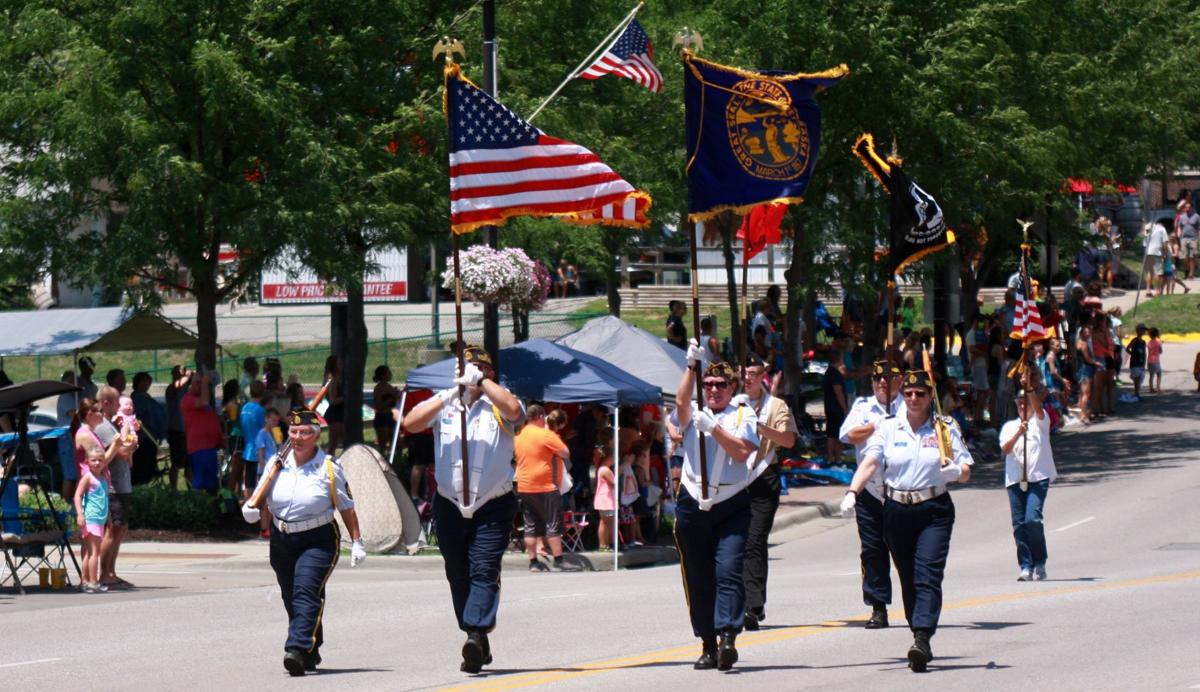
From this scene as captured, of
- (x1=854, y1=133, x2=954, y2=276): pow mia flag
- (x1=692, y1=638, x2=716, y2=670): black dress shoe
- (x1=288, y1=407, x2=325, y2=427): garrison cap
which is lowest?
(x1=692, y1=638, x2=716, y2=670): black dress shoe

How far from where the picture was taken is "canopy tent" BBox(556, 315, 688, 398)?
2336 cm

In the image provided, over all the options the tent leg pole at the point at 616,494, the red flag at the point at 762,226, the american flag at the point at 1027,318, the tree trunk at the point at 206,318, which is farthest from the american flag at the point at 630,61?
the tree trunk at the point at 206,318

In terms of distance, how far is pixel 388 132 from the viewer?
23359mm

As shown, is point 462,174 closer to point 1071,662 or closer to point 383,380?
point 1071,662

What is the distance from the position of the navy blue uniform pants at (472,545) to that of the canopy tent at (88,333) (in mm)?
15474

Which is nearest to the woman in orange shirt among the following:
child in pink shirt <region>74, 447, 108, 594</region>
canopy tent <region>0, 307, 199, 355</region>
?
child in pink shirt <region>74, 447, 108, 594</region>

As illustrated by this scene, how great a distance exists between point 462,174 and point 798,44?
13561 millimetres

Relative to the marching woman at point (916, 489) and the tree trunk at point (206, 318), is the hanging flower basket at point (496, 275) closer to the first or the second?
the tree trunk at point (206, 318)

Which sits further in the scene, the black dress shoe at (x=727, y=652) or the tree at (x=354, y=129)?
the tree at (x=354, y=129)

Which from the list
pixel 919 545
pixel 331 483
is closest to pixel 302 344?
pixel 331 483

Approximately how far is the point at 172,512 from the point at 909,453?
12956 mm

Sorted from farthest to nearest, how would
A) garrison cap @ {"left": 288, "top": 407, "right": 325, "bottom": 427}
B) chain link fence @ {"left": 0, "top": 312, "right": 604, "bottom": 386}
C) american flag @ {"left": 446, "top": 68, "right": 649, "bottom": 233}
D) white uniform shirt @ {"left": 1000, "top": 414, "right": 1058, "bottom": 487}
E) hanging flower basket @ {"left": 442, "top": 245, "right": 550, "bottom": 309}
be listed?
1. chain link fence @ {"left": 0, "top": 312, "right": 604, "bottom": 386}
2. hanging flower basket @ {"left": 442, "top": 245, "right": 550, "bottom": 309}
3. white uniform shirt @ {"left": 1000, "top": 414, "right": 1058, "bottom": 487}
4. american flag @ {"left": 446, "top": 68, "right": 649, "bottom": 233}
5. garrison cap @ {"left": 288, "top": 407, "right": 325, "bottom": 427}

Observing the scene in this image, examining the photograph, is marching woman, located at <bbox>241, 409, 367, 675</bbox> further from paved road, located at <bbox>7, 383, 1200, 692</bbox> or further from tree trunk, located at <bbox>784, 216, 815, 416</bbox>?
tree trunk, located at <bbox>784, 216, 815, 416</bbox>

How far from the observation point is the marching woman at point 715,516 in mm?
10586
